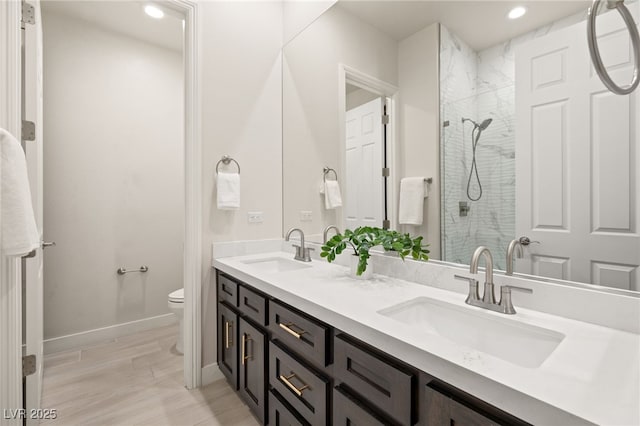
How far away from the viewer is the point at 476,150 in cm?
117

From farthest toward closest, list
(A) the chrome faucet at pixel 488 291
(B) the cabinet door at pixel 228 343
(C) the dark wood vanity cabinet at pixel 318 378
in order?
(B) the cabinet door at pixel 228 343, (A) the chrome faucet at pixel 488 291, (C) the dark wood vanity cabinet at pixel 318 378

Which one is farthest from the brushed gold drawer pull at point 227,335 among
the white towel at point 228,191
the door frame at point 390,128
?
the door frame at point 390,128

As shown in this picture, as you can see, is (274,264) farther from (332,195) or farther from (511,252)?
(511,252)

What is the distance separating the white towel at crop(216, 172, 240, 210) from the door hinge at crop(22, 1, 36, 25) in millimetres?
1147

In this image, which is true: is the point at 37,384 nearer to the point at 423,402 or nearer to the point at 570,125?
the point at 423,402

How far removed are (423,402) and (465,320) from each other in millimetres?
387

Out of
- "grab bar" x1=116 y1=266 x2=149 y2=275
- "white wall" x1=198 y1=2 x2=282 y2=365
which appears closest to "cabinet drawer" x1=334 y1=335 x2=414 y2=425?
"white wall" x1=198 y1=2 x2=282 y2=365

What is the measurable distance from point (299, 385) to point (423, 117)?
48.3 inches

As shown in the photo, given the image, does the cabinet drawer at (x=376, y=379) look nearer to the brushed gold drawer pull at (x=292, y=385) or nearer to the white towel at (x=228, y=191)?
the brushed gold drawer pull at (x=292, y=385)

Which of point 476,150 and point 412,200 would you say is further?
point 412,200

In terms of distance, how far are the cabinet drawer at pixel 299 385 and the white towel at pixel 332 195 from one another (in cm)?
91

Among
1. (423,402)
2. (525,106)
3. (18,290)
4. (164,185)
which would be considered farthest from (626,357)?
(164,185)

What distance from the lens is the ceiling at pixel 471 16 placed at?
0.99 m

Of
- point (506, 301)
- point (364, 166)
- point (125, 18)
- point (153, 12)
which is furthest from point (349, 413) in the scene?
point (125, 18)
